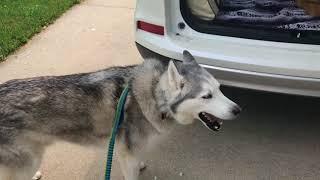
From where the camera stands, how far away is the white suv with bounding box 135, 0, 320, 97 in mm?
3822

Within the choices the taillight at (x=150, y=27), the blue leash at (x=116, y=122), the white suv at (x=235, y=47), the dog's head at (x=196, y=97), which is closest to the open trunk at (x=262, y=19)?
the white suv at (x=235, y=47)

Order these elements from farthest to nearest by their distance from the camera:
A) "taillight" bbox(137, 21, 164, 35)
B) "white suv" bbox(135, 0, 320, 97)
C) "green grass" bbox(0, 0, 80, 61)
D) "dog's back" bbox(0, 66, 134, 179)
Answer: "green grass" bbox(0, 0, 80, 61)
"taillight" bbox(137, 21, 164, 35)
"white suv" bbox(135, 0, 320, 97)
"dog's back" bbox(0, 66, 134, 179)

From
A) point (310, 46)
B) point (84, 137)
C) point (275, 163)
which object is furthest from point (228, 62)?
point (84, 137)

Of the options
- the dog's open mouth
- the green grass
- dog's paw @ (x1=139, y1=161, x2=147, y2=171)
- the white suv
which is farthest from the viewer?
the green grass

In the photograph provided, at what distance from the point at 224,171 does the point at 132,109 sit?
994 mm

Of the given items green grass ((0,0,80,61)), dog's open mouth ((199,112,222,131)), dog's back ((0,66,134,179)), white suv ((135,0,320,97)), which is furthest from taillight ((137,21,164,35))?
green grass ((0,0,80,61))

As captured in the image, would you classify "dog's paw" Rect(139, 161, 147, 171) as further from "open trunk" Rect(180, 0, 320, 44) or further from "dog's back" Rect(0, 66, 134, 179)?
"open trunk" Rect(180, 0, 320, 44)

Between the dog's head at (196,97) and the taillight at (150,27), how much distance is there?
2.70 ft

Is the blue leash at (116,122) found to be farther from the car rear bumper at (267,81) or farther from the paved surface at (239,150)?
the car rear bumper at (267,81)

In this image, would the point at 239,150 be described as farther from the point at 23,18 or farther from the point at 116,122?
the point at 23,18

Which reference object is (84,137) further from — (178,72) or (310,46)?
(310,46)

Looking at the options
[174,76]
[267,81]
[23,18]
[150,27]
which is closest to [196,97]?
[174,76]

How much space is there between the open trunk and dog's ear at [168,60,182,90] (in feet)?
3.10

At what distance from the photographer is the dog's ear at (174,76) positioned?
332 cm
